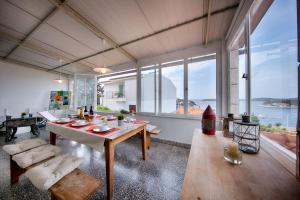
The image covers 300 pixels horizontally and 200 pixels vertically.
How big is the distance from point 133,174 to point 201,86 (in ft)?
8.28

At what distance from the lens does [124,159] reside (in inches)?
88.7

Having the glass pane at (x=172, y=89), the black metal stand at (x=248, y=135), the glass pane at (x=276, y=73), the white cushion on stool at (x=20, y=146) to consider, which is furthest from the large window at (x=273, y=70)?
the white cushion on stool at (x=20, y=146)

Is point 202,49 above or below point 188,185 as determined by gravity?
above

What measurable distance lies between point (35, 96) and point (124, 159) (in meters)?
5.26

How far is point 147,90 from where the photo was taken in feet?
12.0

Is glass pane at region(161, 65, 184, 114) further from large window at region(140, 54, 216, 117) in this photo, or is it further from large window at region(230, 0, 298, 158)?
large window at region(230, 0, 298, 158)

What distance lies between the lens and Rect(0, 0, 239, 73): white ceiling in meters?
1.73

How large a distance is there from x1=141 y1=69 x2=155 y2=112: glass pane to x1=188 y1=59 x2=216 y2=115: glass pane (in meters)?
1.17

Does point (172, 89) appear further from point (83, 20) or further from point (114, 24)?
point (83, 20)

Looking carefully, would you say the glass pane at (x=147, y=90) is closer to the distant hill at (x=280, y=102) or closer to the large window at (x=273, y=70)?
the large window at (x=273, y=70)

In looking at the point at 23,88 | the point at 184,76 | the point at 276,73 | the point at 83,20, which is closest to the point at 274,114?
the point at 276,73

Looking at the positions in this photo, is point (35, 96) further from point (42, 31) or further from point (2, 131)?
point (42, 31)

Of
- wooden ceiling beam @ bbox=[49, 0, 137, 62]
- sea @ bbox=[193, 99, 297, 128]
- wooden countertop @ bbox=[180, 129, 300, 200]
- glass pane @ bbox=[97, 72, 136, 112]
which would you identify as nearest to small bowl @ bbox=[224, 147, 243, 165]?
wooden countertop @ bbox=[180, 129, 300, 200]

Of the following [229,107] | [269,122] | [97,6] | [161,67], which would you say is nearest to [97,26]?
[97,6]
